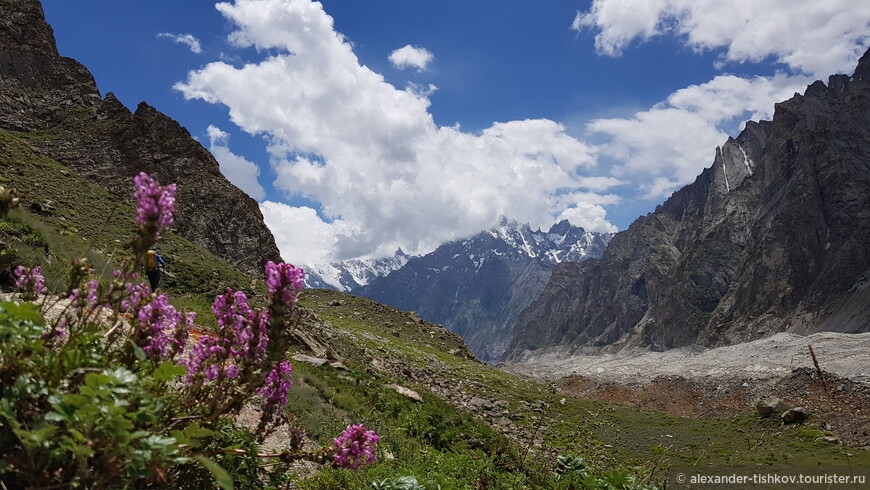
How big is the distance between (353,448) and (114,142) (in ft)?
212

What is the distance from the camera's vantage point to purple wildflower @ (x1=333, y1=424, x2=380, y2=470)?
3.77 metres

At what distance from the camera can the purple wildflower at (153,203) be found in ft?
10.1

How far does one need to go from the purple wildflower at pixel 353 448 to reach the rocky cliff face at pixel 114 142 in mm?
52782

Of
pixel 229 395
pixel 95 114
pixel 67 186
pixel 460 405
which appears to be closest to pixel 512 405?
pixel 460 405

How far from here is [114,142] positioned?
5456 centimetres

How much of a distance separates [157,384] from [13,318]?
0.94 m

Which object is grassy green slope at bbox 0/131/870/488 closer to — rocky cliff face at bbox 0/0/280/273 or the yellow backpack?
the yellow backpack

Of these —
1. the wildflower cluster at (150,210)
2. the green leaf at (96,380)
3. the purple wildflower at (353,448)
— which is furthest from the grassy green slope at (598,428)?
the green leaf at (96,380)

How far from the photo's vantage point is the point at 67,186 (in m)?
41.4

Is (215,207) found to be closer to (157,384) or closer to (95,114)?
(95,114)

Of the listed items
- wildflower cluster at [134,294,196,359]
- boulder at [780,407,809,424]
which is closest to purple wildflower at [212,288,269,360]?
wildflower cluster at [134,294,196,359]

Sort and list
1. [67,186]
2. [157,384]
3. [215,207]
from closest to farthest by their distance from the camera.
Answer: [157,384], [67,186], [215,207]

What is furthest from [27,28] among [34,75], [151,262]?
[151,262]

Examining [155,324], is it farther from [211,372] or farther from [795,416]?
[795,416]
